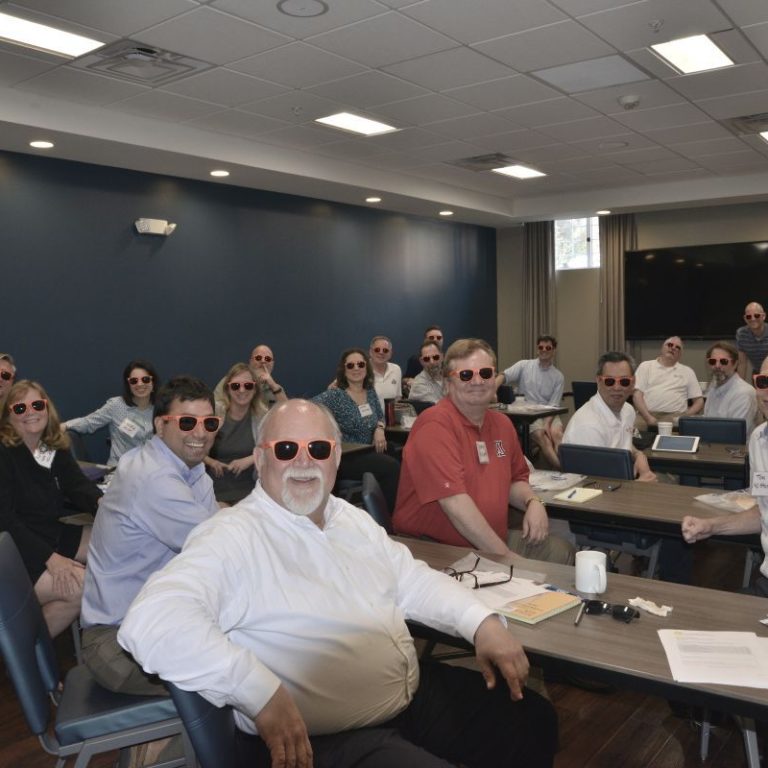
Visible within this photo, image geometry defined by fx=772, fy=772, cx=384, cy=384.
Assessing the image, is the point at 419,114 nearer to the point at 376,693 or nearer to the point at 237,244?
the point at 237,244

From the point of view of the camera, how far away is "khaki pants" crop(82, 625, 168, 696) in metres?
2.17

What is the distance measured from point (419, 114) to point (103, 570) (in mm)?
4643

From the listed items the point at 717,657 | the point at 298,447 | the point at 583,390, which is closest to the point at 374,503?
the point at 298,447

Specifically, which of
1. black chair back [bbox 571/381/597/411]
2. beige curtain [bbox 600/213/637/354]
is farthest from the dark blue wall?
beige curtain [bbox 600/213/637/354]

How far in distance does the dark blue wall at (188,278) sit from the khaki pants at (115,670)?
14.3 ft

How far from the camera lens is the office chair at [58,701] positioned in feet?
6.46

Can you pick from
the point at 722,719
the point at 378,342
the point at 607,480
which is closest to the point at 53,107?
the point at 378,342

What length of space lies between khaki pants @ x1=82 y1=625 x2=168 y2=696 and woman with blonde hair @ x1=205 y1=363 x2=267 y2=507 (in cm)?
289

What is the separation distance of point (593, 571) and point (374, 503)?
106 cm

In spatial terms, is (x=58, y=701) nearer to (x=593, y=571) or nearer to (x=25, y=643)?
(x=25, y=643)

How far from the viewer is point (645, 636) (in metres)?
1.95

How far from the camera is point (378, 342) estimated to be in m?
7.82

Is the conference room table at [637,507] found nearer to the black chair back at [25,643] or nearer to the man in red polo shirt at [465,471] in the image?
the man in red polo shirt at [465,471]

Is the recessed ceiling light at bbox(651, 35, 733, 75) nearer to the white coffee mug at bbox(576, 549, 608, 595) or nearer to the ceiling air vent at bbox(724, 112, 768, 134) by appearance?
the ceiling air vent at bbox(724, 112, 768, 134)
